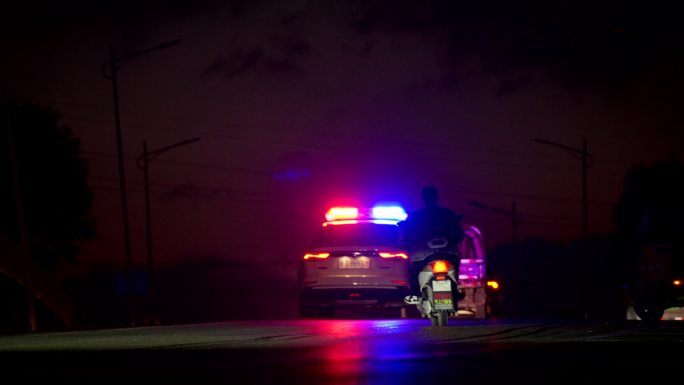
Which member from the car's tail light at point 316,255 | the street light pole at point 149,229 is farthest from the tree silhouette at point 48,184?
the car's tail light at point 316,255

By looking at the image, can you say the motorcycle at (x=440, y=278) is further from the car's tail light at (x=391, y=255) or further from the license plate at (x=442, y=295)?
the car's tail light at (x=391, y=255)

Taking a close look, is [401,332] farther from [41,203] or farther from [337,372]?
[41,203]

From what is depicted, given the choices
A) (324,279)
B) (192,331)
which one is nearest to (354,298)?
(324,279)

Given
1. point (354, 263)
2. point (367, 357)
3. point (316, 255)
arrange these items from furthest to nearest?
1. point (316, 255)
2. point (354, 263)
3. point (367, 357)

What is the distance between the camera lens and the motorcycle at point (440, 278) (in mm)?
17422

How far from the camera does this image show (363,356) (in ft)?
37.2

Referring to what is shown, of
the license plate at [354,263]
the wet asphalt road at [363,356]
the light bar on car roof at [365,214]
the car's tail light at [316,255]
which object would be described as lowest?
the wet asphalt road at [363,356]

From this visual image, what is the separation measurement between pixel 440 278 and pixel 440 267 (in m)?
0.15

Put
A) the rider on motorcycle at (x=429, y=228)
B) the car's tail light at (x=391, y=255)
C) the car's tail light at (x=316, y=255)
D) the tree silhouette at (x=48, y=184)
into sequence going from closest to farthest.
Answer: the rider on motorcycle at (x=429, y=228)
the car's tail light at (x=391, y=255)
the car's tail light at (x=316, y=255)
the tree silhouette at (x=48, y=184)

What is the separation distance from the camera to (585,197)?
63812 millimetres

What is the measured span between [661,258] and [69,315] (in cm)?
3464

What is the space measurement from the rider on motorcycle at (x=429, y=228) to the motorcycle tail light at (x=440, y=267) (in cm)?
13

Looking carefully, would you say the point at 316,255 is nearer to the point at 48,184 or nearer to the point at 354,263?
the point at 354,263

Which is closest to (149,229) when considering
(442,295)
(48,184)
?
(48,184)
